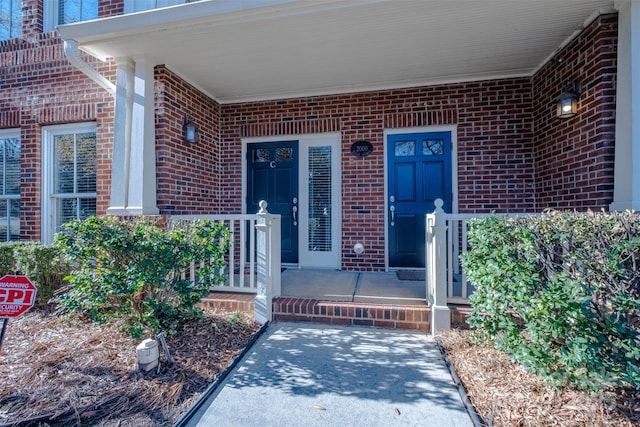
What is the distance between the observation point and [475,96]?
4160 millimetres

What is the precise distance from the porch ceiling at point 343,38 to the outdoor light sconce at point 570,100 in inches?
20.5

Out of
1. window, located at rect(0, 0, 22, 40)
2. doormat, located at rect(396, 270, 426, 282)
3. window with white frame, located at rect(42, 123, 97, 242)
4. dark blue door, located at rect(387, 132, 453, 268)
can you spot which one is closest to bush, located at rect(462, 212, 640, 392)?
doormat, located at rect(396, 270, 426, 282)

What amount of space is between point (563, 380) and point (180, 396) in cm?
224

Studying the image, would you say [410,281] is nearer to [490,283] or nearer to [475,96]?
[490,283]

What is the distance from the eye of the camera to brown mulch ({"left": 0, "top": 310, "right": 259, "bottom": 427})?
1767mm

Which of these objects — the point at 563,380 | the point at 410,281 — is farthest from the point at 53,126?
the point at 563,380

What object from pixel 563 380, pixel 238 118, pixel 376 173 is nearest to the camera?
pixel 563 380

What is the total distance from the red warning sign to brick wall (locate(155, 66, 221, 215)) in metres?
1.73

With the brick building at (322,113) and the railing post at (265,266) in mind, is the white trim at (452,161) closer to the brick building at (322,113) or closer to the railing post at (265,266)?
the brick building at (322,113)

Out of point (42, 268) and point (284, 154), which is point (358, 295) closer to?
point (284, 154)

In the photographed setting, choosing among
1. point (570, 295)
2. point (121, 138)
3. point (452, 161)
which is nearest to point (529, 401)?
point (570, 295)

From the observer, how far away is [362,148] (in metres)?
4.46

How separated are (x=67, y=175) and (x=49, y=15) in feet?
7.18

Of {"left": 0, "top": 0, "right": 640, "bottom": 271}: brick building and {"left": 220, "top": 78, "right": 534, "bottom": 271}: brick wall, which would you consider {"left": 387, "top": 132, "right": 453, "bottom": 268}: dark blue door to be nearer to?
{"left": 0, "top": 0, "right": 640, "bottom": 271}: brick building
